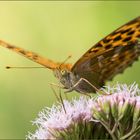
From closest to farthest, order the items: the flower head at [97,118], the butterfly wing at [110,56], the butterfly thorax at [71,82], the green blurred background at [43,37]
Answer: the flower head at [97,118], the butterfly wing at [110,56], the butterfly thorax at [71,82], the green blurred background at [43,37]

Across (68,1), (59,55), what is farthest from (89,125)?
(68,1)

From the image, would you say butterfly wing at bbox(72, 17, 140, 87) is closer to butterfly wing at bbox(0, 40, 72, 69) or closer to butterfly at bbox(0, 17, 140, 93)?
butterfly at bbox(0, 17, 140, 93)

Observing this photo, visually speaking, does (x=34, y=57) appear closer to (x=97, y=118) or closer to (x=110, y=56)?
(x=110, y=56)

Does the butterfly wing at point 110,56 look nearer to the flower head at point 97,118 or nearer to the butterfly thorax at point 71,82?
the butterfly thorax at point 71,82

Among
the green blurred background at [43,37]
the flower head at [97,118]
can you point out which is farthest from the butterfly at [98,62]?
the green blurred background at [43,37]

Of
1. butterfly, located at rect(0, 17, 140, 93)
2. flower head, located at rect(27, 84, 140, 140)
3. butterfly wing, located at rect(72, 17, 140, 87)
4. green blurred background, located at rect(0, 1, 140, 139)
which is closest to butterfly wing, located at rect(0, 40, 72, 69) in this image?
butterfly, located at rect(0, 17, 140, 93)

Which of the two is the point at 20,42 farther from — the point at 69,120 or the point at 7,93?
the point at 69,120
